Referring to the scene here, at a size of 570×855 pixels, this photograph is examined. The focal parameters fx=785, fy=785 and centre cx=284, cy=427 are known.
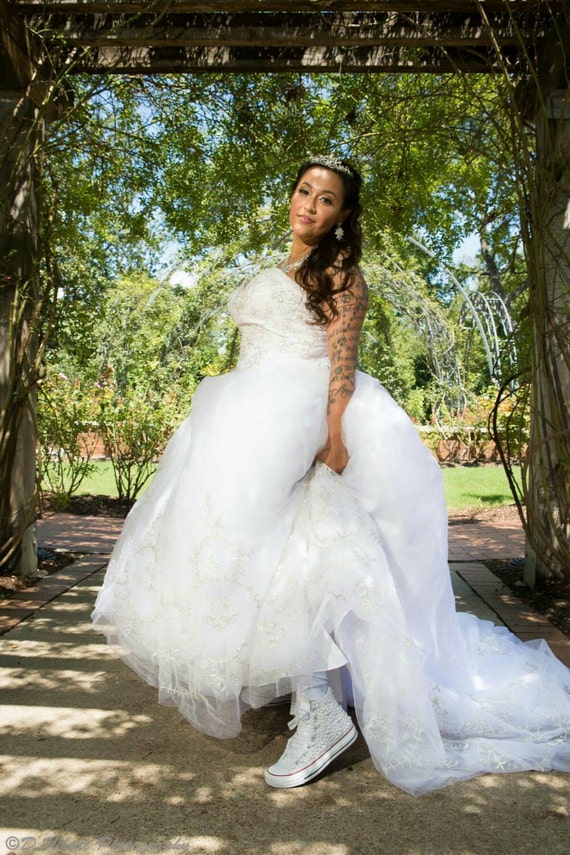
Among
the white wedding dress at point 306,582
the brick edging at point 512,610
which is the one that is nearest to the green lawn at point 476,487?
the brick edging at point 512,610

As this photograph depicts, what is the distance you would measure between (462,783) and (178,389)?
6.73 m

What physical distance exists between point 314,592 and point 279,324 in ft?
2.97

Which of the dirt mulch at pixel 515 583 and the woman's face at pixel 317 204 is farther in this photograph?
the dirt mulch at pixel 515 583

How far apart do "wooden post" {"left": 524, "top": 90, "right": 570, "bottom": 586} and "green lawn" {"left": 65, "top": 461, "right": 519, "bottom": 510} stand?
3749 mm

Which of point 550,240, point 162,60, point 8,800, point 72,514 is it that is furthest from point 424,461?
point 72,514

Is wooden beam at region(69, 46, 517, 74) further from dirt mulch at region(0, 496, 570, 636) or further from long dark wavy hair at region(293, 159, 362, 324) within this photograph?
dirt mulch at region(0, 496, 570, 636)

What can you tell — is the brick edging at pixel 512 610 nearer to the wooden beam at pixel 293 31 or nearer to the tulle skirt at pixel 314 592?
the tulle skirt at pixel 314 592

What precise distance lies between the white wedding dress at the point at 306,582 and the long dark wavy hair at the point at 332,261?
7 cm

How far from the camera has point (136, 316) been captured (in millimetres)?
11359

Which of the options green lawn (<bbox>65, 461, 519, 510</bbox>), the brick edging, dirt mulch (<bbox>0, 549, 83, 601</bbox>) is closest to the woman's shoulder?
the brick edging

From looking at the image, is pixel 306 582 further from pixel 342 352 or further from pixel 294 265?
pixel 294 265

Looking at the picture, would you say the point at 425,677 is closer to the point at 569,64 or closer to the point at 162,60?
the point at 569,64

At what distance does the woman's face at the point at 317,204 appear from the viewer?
2713 millimetres

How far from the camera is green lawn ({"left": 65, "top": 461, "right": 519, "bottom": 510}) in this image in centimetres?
836
